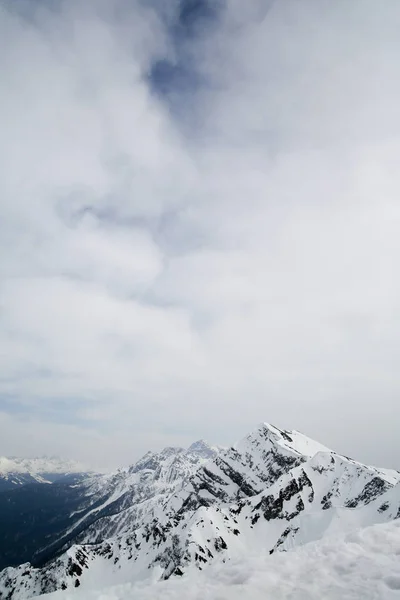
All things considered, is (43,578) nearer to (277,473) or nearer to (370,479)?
(277,473)

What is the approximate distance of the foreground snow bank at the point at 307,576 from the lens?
776 cm

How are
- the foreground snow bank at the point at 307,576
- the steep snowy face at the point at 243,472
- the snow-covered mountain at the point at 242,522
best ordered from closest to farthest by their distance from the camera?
the foreground snow bank at the point at 307,576 → the snow-covered mountain at the point at 242,522 → the steep snowy face at the point at 243,472

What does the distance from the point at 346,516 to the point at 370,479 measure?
1199 inches

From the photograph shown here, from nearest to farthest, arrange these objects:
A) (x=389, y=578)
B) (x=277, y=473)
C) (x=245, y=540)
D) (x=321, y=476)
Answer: (x=389, y=578), (x=245, y=540), (x=321, y=476), (x=277, y=473)

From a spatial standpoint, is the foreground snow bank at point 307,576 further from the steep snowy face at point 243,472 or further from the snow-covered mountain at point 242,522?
the steep snowy face at point 243,472

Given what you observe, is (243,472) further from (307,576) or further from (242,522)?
(307,576)

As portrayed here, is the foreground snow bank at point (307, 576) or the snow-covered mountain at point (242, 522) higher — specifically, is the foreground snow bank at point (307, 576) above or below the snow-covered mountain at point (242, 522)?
above

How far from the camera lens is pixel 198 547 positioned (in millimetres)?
104688

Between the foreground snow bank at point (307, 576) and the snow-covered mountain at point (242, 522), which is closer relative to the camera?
the foreground snow bank at point (307, 576)

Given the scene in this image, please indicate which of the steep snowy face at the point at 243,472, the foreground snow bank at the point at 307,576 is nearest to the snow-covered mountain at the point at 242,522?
the steep snowy face at the point at 243,472

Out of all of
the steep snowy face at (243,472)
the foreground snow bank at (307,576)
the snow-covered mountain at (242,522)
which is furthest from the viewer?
the steep snowy face at (243,472)

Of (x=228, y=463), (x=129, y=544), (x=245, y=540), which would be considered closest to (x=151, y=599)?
(x=245, y=540)

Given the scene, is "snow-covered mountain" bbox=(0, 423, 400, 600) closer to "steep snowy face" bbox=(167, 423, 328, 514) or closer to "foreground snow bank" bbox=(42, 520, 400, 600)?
"steep snowy face" bbox=(167, 423, 328, 514)

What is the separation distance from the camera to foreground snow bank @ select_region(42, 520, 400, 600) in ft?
25.5
